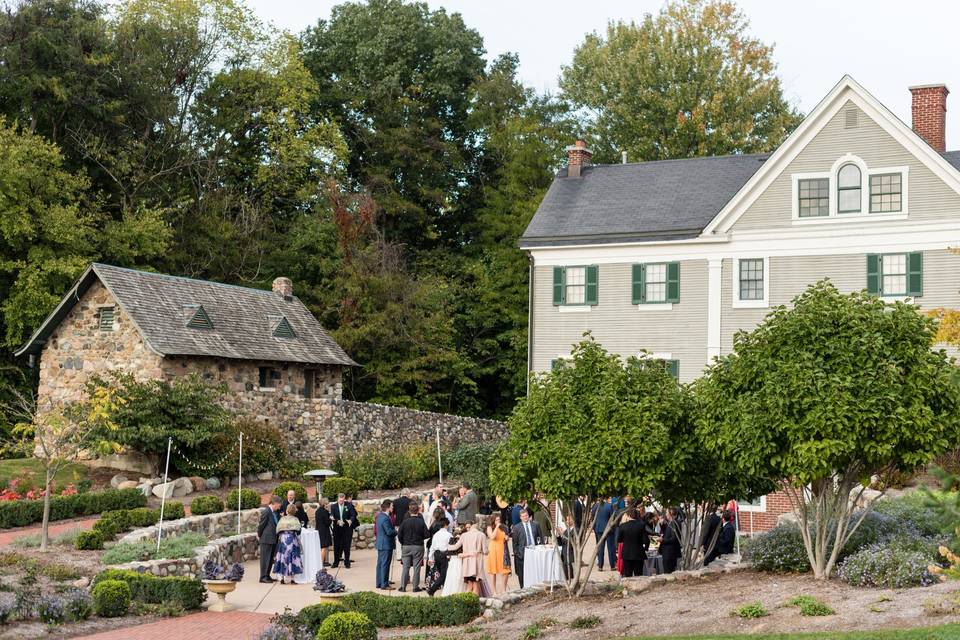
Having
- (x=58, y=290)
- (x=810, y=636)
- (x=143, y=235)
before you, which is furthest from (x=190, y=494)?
(x=810, y=636)

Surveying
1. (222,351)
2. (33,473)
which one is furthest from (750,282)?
(33,473)

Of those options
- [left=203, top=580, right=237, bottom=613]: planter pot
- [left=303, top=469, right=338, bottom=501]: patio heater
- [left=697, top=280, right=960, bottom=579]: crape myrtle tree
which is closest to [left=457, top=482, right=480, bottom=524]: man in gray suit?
[left=203, top=580, right=237, bottom=613]: planter pot

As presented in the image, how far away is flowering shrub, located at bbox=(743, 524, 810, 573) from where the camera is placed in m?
18.5

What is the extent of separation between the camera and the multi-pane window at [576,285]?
33.5 metres

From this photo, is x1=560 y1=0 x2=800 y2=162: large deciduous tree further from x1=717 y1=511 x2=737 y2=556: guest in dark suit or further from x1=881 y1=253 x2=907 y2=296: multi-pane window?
x1=717 y1=511 x2=737 y2=556: guest in dark suit

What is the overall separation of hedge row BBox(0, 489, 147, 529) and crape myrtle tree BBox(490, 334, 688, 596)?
475 inches

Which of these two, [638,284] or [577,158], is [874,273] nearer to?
[638,284]

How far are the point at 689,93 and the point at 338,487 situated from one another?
2515 centimetres

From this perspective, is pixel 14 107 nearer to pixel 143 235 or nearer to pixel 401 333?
pixel 143 235

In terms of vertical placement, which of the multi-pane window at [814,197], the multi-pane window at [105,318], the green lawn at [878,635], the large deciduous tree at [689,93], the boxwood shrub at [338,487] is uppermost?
the large deciduous tree at [689,93]

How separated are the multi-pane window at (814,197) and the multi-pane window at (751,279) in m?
1.78

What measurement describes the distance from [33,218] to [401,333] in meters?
13.7

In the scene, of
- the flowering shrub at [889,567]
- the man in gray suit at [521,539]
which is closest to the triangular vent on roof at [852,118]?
the man in gray suit at [521,539]

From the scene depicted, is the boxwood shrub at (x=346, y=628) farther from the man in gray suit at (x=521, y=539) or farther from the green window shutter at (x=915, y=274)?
the green window shutter at (x=915, y=274)
